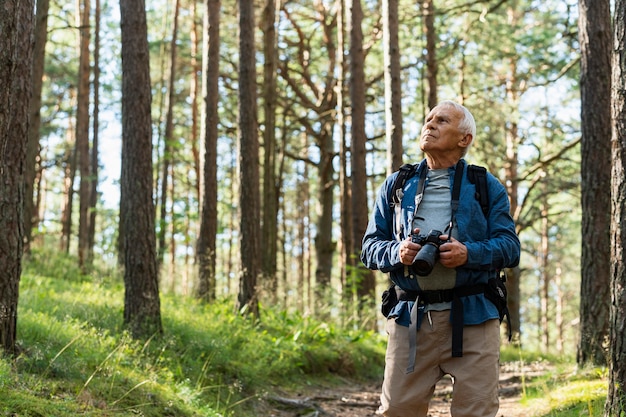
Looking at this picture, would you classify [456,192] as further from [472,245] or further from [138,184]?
[138,184]

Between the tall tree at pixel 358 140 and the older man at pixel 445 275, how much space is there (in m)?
10.7

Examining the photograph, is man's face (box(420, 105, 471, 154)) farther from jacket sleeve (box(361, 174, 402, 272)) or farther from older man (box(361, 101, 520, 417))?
jacket sleeve (box(361, 174, 402, 272))

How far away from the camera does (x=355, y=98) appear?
1456cm

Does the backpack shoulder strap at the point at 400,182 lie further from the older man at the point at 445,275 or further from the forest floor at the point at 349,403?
the forest floor at the point at 349,403

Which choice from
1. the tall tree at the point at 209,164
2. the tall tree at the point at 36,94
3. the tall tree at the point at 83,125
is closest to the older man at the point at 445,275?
the tall tree at the point at 209,164

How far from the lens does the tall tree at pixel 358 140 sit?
47.2ft

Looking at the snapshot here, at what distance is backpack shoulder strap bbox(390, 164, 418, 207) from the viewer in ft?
12.1

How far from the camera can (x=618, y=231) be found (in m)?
4.61

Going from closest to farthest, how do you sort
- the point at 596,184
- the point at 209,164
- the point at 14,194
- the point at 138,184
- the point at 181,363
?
the point at 14,194
the point at 181,363
the point at 138,184
the point at 596,184
the point at 209,164

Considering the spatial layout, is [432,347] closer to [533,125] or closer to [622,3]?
[622,3]

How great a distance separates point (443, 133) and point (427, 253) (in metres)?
0.78

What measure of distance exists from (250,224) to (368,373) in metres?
3.02

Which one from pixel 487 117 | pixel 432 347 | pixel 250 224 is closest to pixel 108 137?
pixel 487 117

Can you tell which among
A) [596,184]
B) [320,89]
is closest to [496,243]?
[596,184]
